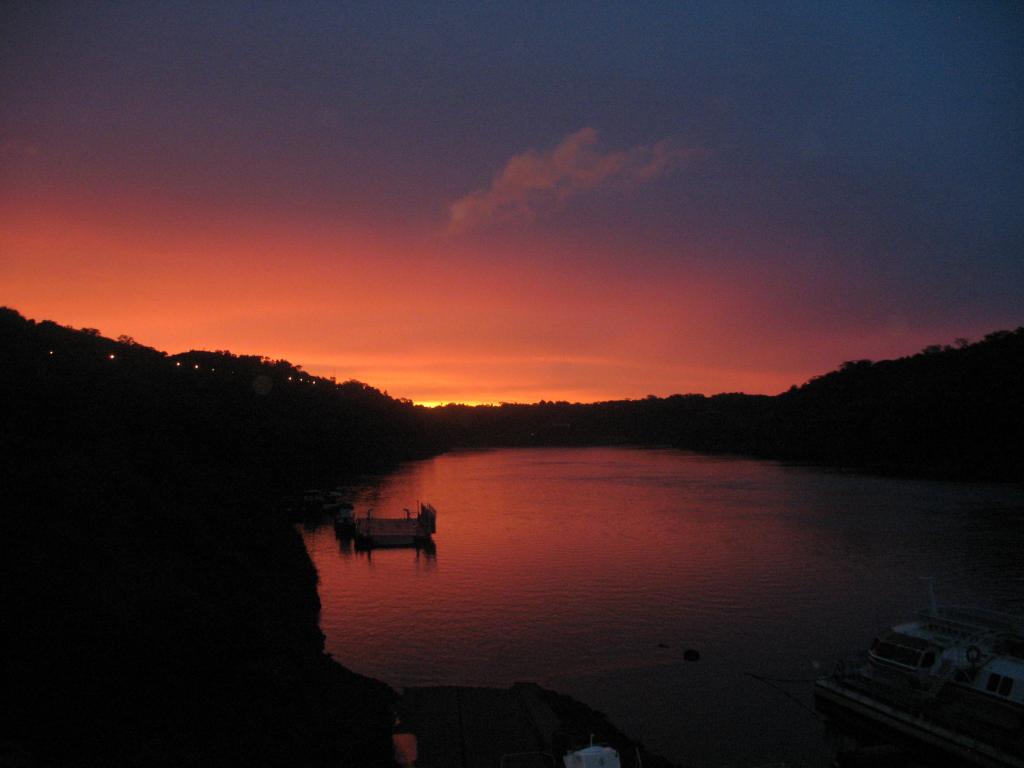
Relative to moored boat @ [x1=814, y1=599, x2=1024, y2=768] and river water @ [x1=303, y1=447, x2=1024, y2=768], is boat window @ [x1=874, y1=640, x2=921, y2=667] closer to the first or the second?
moored boat @ [x1=814, y1=599, x2=1024, y2=768]

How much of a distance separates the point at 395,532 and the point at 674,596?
25595 millimetres

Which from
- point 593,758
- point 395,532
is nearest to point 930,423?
point 395,532

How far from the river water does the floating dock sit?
4.92 ft

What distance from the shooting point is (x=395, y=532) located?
57000 millimetres

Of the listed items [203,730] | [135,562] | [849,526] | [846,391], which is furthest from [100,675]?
[846,391]

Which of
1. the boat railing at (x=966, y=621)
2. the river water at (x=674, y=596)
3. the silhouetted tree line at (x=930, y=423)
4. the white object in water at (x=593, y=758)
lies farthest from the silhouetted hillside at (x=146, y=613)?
the silhouetted tree line at (x=930, y=423)

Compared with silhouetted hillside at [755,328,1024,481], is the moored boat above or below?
below

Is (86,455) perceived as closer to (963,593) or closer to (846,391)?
(963,593)

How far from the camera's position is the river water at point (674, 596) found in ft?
83.2

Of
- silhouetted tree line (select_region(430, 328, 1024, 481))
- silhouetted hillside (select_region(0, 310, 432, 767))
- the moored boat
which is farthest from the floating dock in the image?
silhouetted tree line (select_region(430, 328, 1024, 481))

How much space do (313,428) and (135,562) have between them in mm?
120160

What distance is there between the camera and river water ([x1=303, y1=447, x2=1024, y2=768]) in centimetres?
2536

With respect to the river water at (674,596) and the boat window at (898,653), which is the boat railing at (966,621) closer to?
the boat window at (898,653)

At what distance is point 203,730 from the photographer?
1460cm
